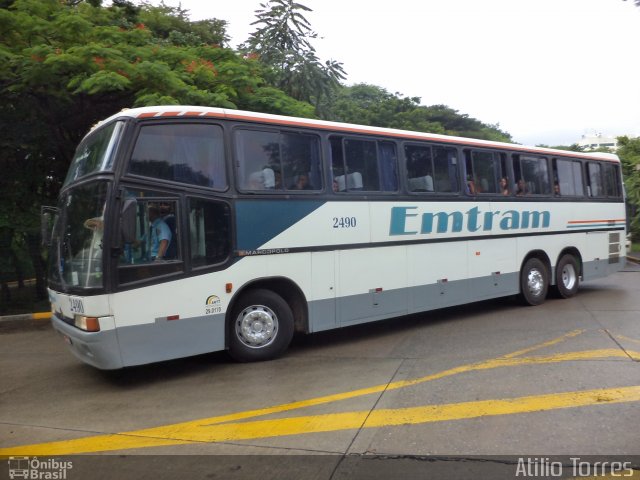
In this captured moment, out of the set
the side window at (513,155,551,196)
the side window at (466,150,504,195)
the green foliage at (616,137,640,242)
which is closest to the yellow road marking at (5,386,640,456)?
the side window at (466,150,504,195)

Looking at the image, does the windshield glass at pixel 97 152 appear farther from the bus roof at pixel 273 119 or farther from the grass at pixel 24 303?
the grass at pixel 24 303

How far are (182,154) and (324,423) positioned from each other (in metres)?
3.68

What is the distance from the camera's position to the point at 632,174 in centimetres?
2416

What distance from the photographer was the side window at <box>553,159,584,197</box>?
11.9 m

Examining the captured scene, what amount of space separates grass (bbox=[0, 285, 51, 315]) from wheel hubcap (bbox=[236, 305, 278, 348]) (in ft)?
28.8

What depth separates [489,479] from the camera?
12.6ft

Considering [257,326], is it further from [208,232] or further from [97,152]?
[97,152]

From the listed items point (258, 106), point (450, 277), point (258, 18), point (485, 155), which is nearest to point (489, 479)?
point (450, 277)

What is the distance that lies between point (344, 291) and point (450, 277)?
2.46 m

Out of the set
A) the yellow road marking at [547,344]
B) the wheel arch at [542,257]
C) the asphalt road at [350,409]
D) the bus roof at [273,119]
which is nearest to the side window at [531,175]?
the bus roof at [273,119]

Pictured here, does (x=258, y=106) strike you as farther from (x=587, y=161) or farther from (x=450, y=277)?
(x=587, y=161)

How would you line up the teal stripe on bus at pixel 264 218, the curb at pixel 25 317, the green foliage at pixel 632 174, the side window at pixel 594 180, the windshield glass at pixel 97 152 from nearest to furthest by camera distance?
the windshield glass at pixel 97 152
the teal stripe on bus at pixel 264 218
the curb at pixel 25 317
the side window at pixel 594 180
the green foliage at pixel 632 174

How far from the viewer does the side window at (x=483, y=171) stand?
33.2ft

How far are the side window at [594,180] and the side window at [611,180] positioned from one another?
23 cm
